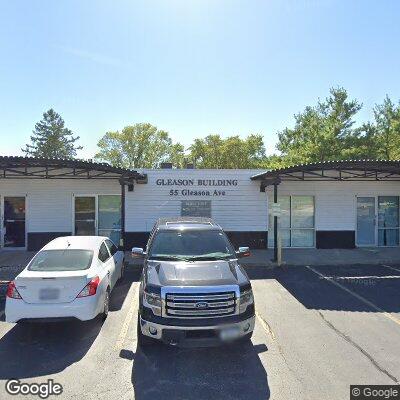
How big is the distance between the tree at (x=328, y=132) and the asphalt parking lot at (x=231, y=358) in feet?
104

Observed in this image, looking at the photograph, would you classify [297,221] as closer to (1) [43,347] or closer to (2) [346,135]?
(1) [43,347]

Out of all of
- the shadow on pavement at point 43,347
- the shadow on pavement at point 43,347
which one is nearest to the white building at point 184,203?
the shadow on pavement at point 43,347

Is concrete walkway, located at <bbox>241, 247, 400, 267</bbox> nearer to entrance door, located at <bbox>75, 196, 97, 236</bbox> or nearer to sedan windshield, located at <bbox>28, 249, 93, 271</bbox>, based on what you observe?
entrance door, located at <bbox>75, 196, 97, 236</bbox>

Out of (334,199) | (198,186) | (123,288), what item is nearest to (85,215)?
(198,186)

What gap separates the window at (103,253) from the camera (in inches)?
292

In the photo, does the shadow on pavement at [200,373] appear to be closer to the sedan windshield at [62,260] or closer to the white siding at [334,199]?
the sedan windshield at [62,260]

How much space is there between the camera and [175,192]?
1462cm

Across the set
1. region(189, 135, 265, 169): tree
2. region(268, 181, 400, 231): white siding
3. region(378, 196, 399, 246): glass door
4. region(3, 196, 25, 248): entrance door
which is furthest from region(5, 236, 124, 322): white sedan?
region(189, 135, 265, 169): tree

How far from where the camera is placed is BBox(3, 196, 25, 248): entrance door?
47.5ft

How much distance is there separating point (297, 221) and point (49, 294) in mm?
11459

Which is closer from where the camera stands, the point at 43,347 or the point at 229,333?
the point at 229,333

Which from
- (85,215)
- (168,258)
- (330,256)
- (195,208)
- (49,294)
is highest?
(195,208)

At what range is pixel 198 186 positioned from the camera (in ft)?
48.2

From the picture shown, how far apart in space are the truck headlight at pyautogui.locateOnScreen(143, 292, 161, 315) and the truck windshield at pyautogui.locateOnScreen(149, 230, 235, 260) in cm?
114
